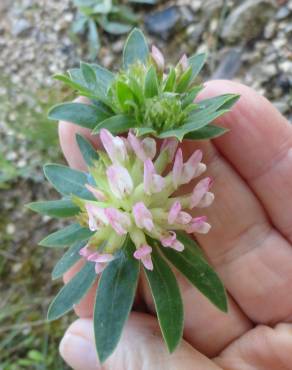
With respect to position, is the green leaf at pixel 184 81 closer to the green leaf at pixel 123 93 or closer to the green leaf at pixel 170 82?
the green leaf at pixel 170 82

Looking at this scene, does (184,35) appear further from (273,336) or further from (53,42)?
(273,336)

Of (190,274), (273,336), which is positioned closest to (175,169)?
(190,274)

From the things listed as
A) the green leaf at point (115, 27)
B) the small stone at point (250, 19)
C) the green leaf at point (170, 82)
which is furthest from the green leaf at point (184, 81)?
the green leaf at point (115, 27)

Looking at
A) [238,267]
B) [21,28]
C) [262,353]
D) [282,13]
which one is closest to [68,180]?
[238,267]

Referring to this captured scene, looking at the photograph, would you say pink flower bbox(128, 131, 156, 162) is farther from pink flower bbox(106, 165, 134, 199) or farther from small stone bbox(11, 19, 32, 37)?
small stone bbox(11, 19, 32, 37)

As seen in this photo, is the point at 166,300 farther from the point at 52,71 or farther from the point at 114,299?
the point at 52,71

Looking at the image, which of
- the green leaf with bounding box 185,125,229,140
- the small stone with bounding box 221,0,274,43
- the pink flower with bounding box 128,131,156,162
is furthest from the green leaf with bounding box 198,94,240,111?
the small stone with bounding box 221,0,274,43
